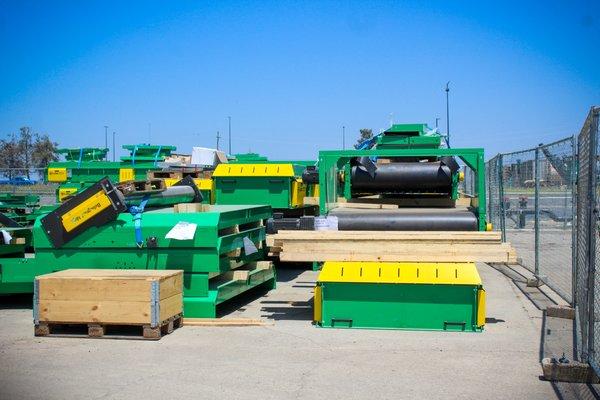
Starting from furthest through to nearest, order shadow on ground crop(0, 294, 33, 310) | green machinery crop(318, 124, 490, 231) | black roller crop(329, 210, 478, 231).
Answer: shadow on ground crop(0, 294, 33, 310) → green machinery crop(318, 124, 490, 231) → black roller crop(329, 210, 478, 231)

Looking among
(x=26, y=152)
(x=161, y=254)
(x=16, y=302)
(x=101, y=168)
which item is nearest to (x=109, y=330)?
(x=161, y=254)

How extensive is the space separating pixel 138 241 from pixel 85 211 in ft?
2.41

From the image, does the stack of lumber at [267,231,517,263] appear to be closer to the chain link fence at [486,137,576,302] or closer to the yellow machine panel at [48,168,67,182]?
the chain link fence at [486,137,576,302]

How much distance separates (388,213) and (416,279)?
204 cm

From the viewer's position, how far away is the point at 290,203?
1206cm

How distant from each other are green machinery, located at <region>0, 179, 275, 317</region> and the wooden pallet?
24.7 inches

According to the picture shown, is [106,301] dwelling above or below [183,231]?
below

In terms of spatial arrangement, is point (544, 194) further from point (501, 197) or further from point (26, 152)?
point (26, 152)

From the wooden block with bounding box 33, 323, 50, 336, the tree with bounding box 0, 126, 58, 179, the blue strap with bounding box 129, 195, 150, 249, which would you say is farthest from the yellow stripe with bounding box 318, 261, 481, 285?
the tree with bounding box 0, 126, 58, 179

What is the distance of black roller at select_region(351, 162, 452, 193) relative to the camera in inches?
427

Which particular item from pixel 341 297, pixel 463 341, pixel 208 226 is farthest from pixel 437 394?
pixel 208 226

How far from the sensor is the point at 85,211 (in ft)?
26.6

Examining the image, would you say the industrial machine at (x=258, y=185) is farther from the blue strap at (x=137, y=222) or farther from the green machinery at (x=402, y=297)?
the green machinery at (x=402, y=297)

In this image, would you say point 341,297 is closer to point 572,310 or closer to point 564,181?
point 572,310
